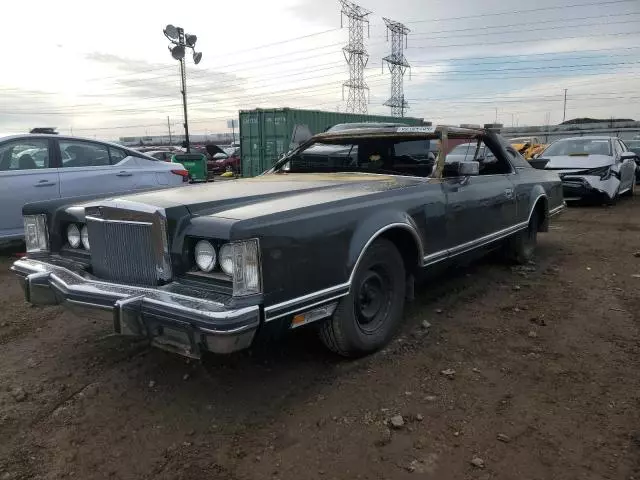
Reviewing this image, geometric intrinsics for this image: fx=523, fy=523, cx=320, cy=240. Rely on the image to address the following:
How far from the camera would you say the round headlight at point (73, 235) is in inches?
136

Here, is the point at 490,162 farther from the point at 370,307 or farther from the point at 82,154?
the point at 82,154

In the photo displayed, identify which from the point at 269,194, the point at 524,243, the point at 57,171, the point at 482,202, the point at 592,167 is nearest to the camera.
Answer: the point at 269,194

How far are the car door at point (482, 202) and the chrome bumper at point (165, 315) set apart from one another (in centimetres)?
217

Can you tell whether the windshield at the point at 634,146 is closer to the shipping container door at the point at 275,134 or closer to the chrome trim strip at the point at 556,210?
the shipping container door at the point at 275,134

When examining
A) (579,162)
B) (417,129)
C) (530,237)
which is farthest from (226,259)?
(579,162)

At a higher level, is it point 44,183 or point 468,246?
point 44,183

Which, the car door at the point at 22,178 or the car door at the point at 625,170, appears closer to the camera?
the car door at the point at 22,178

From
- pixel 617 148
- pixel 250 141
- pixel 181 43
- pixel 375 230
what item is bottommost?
pixel 375 230

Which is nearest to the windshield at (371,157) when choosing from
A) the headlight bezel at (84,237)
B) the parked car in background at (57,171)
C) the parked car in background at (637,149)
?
the parked car in background at (57,171)

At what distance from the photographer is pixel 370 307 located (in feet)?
11.3

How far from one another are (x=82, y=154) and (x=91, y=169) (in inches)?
9.3

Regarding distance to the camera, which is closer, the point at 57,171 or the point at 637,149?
the point at 57,171

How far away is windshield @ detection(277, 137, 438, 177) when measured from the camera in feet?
14.1

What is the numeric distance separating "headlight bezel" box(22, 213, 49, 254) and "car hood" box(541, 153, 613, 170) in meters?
10.1
